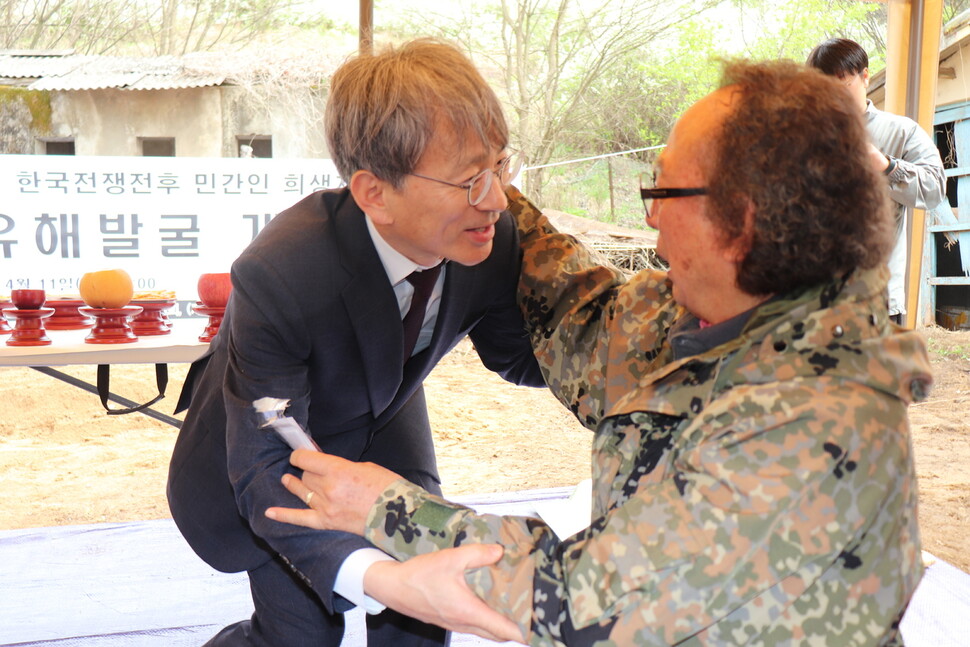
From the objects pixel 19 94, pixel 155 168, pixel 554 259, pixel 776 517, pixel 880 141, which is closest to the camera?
pixel 776 517

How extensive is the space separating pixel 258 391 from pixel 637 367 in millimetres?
585

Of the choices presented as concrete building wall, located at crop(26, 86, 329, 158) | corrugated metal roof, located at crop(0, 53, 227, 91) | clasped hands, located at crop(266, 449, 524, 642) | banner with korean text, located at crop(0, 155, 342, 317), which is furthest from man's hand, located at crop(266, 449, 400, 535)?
corrugated metal roof, located at crop(0, 53, 227, 91)

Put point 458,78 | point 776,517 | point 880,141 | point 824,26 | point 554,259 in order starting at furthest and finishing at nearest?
point 824,26, point 880,141, point 554,259, point 458,78, point 776,517

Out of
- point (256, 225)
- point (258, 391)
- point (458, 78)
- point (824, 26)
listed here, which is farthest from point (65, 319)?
point (824, 26)

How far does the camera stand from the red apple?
2877mm

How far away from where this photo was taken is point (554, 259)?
158cm

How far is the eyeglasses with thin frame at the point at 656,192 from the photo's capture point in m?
1.09

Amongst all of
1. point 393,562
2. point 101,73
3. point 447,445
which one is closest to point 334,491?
point 393,562

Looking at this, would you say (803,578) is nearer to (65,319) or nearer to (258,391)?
(258,391)

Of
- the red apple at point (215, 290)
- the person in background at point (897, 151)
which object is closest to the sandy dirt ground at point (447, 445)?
the person in background at point (897, 151)

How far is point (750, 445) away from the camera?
38.8 inches

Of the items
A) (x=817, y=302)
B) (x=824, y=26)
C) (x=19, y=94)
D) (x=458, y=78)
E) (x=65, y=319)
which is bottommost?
(x=65, y=319)

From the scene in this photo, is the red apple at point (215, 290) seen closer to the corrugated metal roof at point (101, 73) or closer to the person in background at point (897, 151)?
the person in background at point (897, 151)

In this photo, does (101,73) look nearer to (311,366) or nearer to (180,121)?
(180,121)
